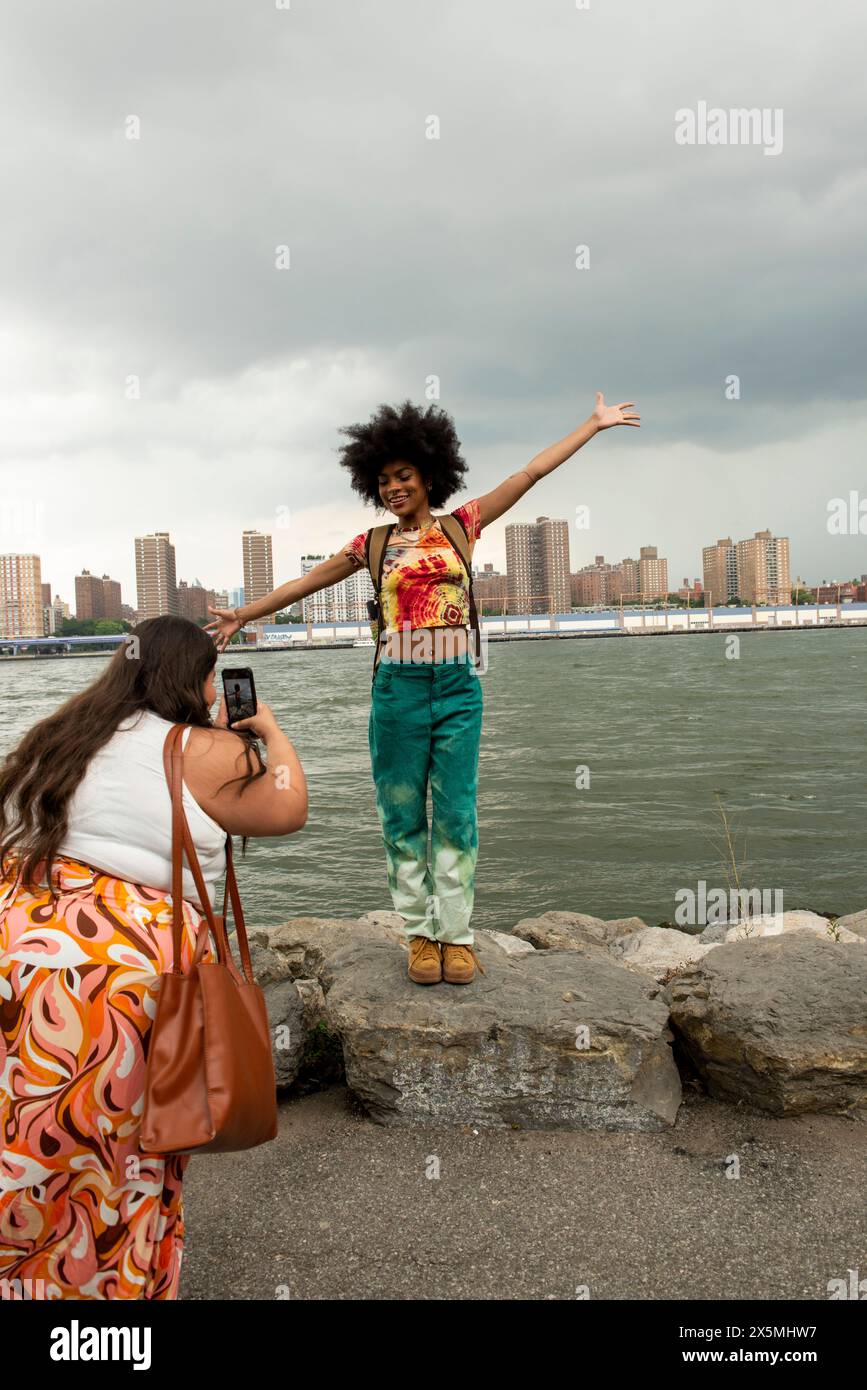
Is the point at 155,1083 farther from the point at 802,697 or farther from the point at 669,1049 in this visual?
the point at 802,697

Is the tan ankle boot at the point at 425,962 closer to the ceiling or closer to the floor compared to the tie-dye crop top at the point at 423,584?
closer to the floor

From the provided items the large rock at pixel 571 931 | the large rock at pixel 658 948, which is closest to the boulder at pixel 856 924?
the large rock at pixel 658 948

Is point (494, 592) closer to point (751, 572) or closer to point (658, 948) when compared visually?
point (751, 572)

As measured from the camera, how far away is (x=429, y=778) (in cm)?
405

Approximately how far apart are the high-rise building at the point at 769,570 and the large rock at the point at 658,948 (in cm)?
17753

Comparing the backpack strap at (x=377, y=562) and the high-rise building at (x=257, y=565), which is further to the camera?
the high-rise building at (x=257, y=565)

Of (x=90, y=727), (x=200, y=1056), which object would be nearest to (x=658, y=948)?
(x=200, y=1056)

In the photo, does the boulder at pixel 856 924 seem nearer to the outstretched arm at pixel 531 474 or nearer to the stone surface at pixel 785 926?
the stone surface at pixel 785 926

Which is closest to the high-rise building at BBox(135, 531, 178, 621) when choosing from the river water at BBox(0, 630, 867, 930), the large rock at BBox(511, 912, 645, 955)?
the river water at BBox(0, 630, 867, 930)

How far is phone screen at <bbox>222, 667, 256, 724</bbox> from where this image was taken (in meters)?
2.74

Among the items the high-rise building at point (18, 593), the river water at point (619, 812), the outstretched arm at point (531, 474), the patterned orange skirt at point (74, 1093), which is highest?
the high-rise building at point (18, 593)

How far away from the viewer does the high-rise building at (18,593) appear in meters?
114

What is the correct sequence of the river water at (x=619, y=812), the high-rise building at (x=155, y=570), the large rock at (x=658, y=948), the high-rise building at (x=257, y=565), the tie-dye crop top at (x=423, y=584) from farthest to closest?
the high-rise building at (x=257, y=565), the high-rise building at (x=155, y=570), the river water at (x=619, y=812), the large rock at (x=658, y=948), the tie-dye crop top at (x=423, y=584)
